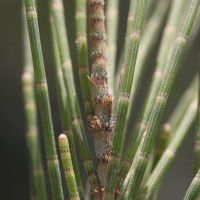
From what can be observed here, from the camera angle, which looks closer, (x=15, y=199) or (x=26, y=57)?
(x=26, y=57)

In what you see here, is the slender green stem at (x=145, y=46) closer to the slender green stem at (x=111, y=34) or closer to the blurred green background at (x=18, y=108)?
the slender green stem at (x=111, y=34)

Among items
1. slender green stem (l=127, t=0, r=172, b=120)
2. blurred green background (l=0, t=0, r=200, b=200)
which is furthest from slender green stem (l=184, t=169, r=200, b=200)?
blurred green background (l=0, t=0, r=200, b=200)

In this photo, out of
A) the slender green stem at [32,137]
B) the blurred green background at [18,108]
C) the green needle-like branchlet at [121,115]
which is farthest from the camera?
the blurred green background at [18,108]

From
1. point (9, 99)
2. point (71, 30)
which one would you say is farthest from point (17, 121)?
point (71, 30)

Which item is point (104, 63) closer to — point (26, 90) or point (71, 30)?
point (26, 90)

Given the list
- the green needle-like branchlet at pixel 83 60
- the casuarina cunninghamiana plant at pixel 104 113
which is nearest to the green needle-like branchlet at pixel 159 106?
the casuarina cunninghamiana plant at pixel 104 113

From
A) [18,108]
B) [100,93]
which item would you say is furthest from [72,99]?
[18,108]

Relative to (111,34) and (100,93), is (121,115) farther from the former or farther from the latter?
(111,34)
